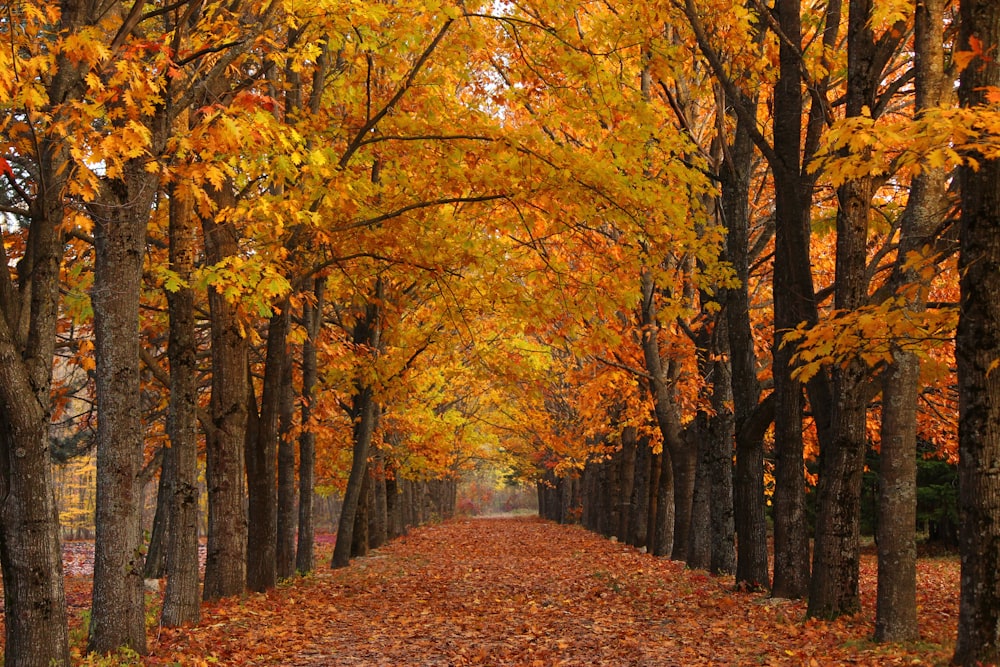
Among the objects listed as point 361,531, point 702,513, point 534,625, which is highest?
point 702,513

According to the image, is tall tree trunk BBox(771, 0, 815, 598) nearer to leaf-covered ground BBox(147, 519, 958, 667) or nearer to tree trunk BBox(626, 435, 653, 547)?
leaf-covered ground BBox(147, 519, 958, 667)

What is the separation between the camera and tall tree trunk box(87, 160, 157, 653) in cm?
845

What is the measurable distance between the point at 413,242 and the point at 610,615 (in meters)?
Answer: 6.26

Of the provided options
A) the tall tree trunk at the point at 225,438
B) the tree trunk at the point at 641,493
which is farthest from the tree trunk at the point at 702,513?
the tall tree trunk at the point at 225,438

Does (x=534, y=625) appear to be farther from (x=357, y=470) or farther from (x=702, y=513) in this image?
(x=357, y=470)

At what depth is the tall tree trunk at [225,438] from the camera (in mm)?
12211

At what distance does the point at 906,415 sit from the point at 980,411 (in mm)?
1807

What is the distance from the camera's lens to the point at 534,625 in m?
10.9

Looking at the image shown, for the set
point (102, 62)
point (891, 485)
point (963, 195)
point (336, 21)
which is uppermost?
point (336, 21)

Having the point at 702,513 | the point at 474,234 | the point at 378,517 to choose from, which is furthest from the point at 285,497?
the point at 378,517

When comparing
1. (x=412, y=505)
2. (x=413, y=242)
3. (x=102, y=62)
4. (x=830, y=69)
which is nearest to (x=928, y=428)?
(x=830, y=69)

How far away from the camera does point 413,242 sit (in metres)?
13.1

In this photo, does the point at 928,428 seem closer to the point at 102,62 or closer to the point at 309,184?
the point at 309,184

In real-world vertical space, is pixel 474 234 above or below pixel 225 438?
above
